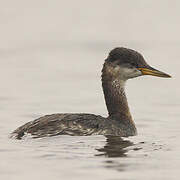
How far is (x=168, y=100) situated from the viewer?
23.3 meters

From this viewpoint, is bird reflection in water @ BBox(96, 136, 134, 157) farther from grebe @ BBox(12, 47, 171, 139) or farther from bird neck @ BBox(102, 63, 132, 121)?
bird neck @ BBox(102, 63, 132, 121)

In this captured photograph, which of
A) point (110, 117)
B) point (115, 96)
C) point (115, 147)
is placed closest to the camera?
point (115, 147)

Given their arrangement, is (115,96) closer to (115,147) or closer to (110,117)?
(110,117)

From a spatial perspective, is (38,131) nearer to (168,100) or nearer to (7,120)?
(7,120)

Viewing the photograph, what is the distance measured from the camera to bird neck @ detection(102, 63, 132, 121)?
19453mm

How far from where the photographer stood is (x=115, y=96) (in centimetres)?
1964

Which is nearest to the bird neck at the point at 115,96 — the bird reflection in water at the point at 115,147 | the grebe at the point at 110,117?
the grebe at the point at 110,117

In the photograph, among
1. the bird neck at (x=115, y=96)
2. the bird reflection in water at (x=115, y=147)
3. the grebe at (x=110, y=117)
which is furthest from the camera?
the bird neck at (x=115, y=96)

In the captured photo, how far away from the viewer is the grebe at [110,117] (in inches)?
703

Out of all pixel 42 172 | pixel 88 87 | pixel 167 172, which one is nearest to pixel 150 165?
pixel 167 172

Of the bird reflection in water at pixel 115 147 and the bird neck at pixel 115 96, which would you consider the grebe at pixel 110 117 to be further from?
the bird reflection in water at pixel 115 147

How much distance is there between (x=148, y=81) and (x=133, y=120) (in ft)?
20.0

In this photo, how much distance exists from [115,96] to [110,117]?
0.51 metres

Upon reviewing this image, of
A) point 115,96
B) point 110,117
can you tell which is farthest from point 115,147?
point 115,96
